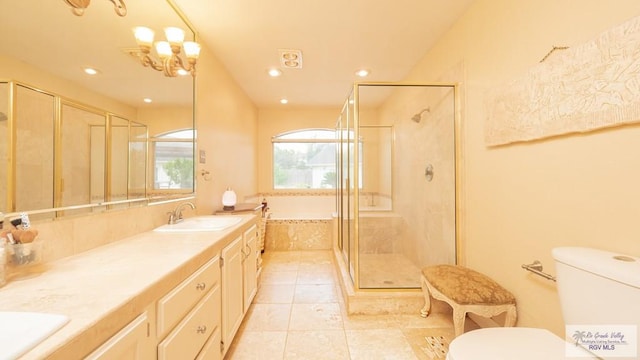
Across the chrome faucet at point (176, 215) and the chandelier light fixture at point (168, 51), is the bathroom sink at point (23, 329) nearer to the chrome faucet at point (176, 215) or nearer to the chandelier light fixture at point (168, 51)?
the chrome faucet at point (176, 215)

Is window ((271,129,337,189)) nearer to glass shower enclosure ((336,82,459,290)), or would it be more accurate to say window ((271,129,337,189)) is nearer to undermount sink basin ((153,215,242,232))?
glass shower enclosure ((336,82,459,290))

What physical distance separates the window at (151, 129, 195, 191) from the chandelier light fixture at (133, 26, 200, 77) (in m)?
0.45

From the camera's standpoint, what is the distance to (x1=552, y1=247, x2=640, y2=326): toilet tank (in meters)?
0.82

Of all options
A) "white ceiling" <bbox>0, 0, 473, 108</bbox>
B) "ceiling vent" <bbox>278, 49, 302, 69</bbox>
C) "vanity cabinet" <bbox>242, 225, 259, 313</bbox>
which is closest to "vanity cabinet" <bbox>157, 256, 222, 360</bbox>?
"vanity cabinet" <bbox>242, 225, 259, 313</bbox>

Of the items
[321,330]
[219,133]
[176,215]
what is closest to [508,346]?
[321,330]

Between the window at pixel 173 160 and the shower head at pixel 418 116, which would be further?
the shower head at pixel 418 116

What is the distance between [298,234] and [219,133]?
76.7 inches

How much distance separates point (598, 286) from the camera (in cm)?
90

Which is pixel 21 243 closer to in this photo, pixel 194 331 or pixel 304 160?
pixel 194 331

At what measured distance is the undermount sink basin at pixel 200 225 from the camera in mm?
1576

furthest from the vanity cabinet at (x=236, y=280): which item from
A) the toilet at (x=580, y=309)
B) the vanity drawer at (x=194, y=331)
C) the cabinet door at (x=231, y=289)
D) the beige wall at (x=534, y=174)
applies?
the beige wall at (x=534, y=174)

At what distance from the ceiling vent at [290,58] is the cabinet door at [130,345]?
8.03 ft

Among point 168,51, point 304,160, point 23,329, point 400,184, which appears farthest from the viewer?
point 304,160

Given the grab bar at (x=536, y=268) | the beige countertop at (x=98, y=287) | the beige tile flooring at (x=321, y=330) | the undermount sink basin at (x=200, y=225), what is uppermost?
the undermount sink basin at (x=200, y=225)
